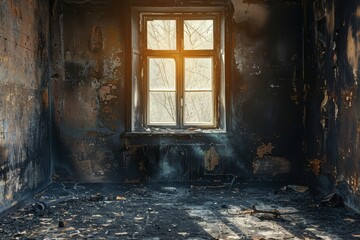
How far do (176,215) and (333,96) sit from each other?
2.05 metres

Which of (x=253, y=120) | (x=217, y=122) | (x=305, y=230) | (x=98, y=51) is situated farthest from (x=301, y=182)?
(x=98, y=51)

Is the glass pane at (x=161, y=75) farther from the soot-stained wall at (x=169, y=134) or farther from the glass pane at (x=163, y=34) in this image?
the soot-stained wall at (x=169, y=134)

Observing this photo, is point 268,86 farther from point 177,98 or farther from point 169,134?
point 169,134

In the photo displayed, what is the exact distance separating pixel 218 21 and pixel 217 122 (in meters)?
1.34

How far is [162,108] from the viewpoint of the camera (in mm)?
5242

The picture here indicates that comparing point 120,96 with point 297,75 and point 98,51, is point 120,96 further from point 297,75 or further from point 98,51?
point 297,75

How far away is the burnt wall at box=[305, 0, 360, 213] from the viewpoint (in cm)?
358

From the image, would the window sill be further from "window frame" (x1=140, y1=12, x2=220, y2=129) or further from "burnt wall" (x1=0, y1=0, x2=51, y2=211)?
"burnt wall" (x1=0, y1=0, x2=51, y2=211)

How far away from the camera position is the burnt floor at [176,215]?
3.05 m

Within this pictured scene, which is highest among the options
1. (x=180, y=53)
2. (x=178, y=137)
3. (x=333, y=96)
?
(x=180, y=53)

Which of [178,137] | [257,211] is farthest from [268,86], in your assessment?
[257,211]

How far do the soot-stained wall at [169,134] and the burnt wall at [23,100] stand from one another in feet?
0.98

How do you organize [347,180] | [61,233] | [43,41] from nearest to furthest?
1. [61,233]
2. [347,180]
3. [43,41]

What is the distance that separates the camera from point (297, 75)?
5.04 meters
